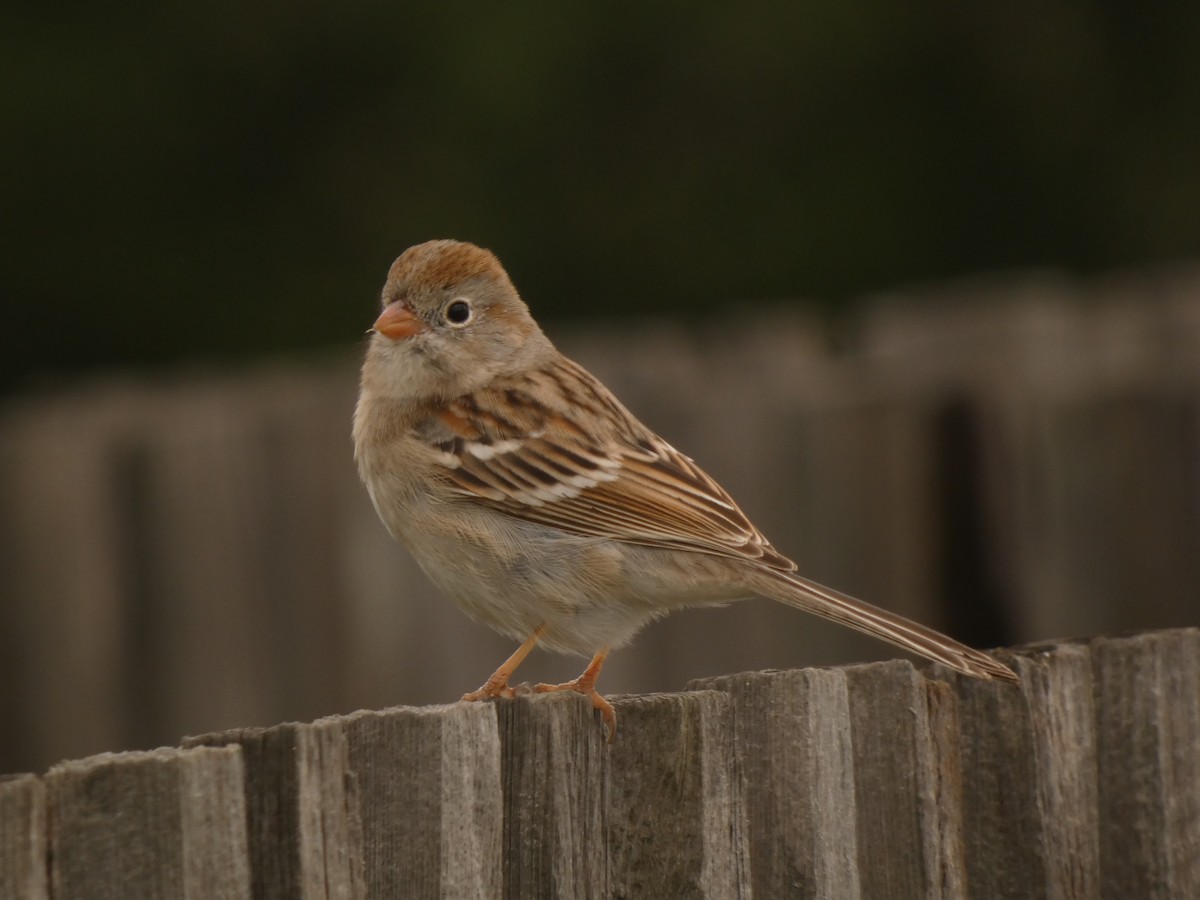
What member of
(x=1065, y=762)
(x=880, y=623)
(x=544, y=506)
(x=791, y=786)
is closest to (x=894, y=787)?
(x=791, y=786)

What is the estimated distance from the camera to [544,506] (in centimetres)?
446

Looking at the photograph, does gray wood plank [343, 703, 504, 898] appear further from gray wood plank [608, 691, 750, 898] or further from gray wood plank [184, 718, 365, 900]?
gray wood plank [608, 691, 750, 898]

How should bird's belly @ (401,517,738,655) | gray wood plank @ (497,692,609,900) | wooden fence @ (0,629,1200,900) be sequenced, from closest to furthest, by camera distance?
wooden fence @ (0,629,1200,900)
gray wood plank @ (497,692,609,900)
bird's belly @ (401,517,738,655)

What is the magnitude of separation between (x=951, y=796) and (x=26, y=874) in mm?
1502

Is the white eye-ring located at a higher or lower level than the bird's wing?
higher

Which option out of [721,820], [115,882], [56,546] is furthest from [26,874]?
[56,546]

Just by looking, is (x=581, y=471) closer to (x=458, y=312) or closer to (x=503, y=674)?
(x=503, y=674)

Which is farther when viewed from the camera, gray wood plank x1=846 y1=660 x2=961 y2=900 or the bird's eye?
the bird's eye

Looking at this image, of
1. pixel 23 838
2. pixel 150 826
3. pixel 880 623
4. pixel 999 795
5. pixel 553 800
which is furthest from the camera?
pixel 880 623

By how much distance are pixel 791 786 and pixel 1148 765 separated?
69cm

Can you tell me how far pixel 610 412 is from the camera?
4.86 meters

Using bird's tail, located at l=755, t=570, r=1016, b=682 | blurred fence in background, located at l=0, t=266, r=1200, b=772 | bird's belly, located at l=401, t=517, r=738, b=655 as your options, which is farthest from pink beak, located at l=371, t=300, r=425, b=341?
blurred fence in background, located at l=0, t=266, r=1200, b=772

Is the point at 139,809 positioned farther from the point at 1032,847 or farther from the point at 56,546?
the point at 56,546

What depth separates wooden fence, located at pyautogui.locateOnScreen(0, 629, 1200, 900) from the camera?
2564mm
